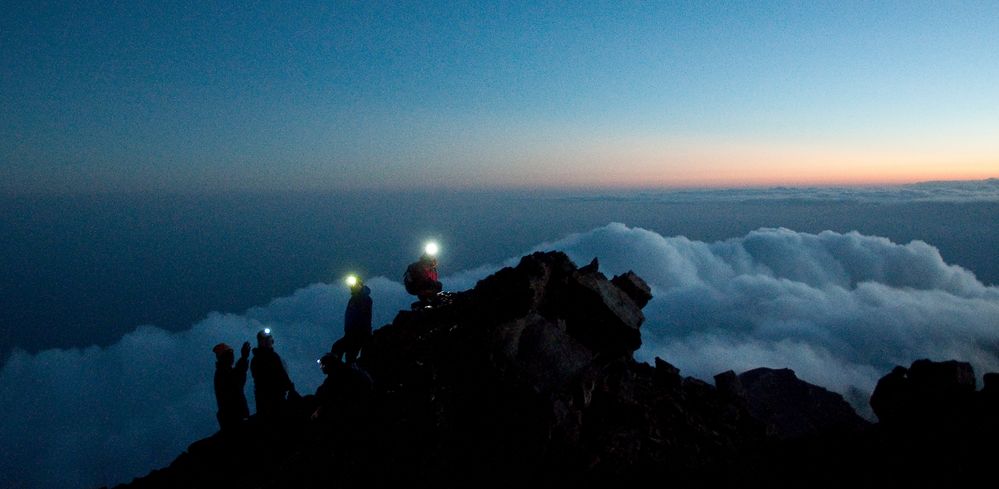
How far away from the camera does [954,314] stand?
182 m

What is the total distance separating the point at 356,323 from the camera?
14023 mm

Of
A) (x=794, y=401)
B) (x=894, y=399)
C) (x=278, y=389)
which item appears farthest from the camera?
(x=794, y=401)

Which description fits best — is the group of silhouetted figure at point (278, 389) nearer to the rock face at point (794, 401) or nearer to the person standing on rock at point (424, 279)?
the person standing on rock at point (424, 279)

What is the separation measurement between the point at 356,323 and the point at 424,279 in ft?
12.4

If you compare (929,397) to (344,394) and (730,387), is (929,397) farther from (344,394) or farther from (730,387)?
(344,394)

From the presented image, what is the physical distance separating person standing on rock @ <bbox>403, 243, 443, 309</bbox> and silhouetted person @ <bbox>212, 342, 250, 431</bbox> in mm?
6291

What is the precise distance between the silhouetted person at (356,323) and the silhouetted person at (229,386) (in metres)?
2.70

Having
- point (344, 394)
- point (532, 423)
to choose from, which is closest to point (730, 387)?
point (532, 423)

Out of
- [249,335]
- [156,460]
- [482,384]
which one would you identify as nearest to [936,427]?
→ [482,384]

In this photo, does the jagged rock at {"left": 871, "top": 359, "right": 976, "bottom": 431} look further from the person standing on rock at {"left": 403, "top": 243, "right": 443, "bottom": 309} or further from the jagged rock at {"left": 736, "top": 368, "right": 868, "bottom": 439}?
the jagged rock at {"left": 736, "top": 368, "right": 868, "bottom": 439}

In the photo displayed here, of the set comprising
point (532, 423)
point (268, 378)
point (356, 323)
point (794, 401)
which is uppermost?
point (356, 323)

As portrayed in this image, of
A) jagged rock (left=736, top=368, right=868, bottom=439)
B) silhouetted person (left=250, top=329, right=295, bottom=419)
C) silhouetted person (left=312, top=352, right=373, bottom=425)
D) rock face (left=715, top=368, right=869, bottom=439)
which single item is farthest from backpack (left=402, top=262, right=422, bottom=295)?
rock face (left=715, top=368, right=869, bottom=439)

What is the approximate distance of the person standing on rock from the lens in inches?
672

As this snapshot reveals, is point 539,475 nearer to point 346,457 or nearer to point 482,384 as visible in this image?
point 482,384
